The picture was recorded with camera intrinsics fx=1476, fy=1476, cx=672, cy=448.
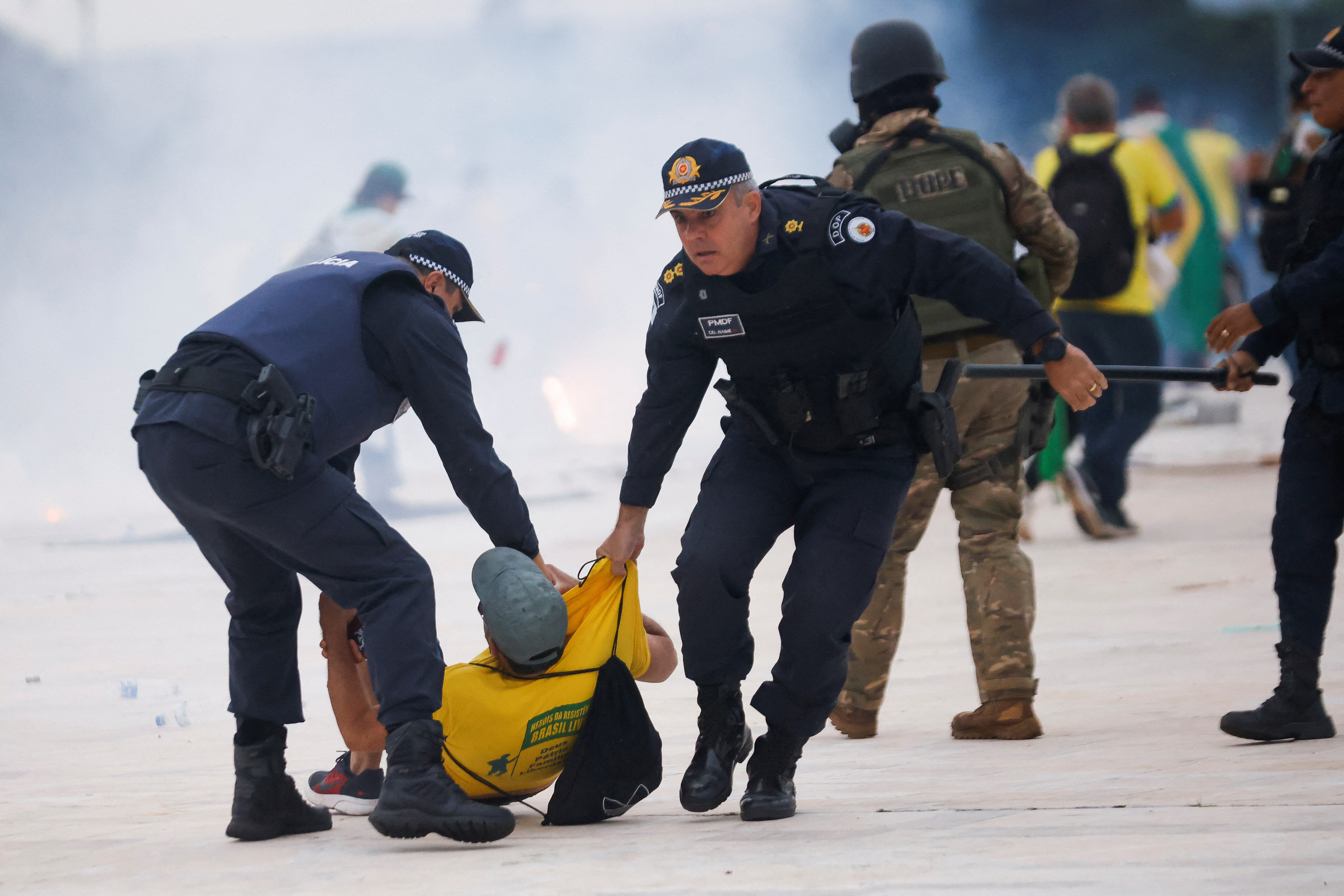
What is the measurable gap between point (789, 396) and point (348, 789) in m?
1.26

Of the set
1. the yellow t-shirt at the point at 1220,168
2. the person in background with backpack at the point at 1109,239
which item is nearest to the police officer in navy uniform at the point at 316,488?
the person in background with backpack at the point at 1109,239

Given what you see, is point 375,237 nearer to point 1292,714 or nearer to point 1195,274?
point 1292,714

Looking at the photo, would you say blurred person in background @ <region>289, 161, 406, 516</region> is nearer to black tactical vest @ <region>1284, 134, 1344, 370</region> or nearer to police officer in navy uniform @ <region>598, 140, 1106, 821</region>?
police officer in navy uniform @ <region>598, 140, 1106, 821</region>

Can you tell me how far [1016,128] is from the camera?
1383 centimetres

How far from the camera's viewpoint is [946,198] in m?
3.74

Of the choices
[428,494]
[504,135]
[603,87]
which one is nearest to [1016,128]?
[603,87]

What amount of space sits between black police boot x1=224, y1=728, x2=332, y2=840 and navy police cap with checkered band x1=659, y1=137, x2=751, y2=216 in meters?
1.28

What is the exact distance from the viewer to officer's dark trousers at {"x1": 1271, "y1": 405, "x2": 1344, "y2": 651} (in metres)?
3.29

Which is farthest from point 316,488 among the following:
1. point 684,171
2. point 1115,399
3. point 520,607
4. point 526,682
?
point 1115,399

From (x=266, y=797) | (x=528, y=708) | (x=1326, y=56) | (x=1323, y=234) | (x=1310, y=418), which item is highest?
(x=1326, y=56)

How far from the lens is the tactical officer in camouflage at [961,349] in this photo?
3715mm

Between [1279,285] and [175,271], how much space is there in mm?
9699

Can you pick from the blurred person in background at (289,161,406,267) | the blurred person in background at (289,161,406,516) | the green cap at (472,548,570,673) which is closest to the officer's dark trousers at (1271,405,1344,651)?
the green cap at (472,548,570,673)

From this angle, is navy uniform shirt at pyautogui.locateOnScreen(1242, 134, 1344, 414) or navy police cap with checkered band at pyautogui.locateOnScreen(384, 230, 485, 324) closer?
navy police cap with checkered band at pyautogui.locateOnScreen(384, 230, 485, 324)
